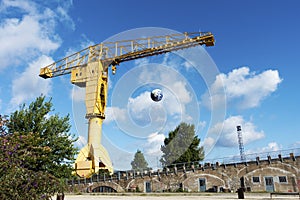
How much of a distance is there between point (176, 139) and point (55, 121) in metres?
28.3

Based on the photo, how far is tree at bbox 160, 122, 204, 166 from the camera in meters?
43.3

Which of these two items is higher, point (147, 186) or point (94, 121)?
point (94, 121)

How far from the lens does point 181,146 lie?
47.2 meters

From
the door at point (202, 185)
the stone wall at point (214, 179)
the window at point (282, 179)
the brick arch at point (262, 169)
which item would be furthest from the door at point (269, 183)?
the door at point (202, 185)

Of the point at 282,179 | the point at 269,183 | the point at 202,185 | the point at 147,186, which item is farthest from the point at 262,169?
the point at 147,186

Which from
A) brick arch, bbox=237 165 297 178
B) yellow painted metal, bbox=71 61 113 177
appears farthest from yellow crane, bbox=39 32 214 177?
brick arch, bbox=237 165 297 178

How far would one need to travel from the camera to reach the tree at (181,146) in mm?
43344

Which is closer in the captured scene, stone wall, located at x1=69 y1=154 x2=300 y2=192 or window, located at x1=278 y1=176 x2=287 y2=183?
window, located at x1=278 y1=176 x2=287 y2=183

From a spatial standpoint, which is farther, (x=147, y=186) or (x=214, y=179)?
(x=147, y=186)

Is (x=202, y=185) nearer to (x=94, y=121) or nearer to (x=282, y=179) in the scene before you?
(x=282, y=179)

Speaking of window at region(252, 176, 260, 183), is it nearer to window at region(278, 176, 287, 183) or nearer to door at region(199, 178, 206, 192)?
window at region(278, 176, 287, 183)

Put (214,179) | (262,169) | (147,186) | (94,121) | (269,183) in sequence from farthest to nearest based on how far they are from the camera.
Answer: (94,121)
(147,186)
(214,179)
(262,169)
(269,183)

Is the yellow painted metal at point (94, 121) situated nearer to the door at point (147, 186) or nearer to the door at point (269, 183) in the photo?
the door at point (147, 186)

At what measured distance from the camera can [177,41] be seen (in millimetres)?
35438
